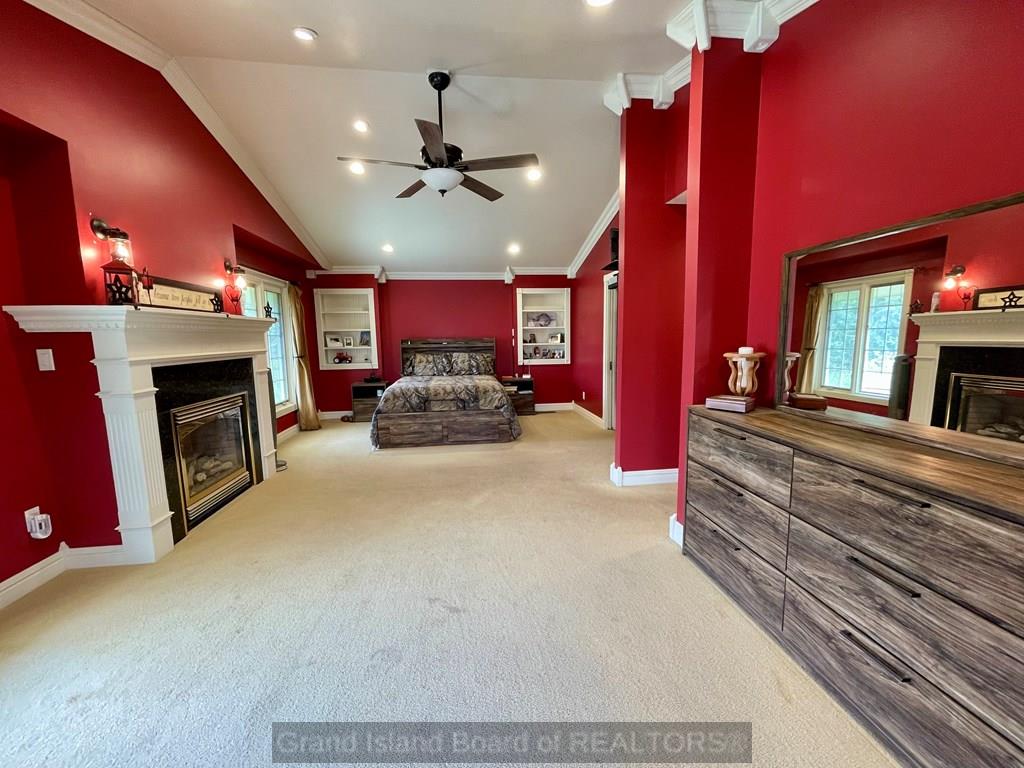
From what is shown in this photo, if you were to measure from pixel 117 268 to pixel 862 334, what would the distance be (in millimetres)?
4020

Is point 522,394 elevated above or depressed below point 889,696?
above

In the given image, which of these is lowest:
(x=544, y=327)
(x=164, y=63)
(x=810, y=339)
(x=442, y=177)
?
(x=810, y=339)

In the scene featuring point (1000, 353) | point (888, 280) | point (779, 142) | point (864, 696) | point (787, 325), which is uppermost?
point (779, 142)

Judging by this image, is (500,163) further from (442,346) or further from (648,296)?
(442,346)

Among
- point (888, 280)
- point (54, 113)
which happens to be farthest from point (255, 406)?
point (888, 280)

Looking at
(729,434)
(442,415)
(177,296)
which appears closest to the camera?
(729,434)

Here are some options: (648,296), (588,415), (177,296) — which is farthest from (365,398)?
(648,296)

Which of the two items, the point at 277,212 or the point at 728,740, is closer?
the point at 728,740

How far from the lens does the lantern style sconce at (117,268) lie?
2338mm

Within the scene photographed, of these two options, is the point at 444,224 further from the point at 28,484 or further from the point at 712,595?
the point at 712,595

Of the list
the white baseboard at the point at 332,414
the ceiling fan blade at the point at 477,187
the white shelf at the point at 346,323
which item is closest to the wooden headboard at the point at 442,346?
the white shelf at the point at 346,323

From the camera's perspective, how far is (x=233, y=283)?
12.2 feet

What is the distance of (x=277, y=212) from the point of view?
4.67m

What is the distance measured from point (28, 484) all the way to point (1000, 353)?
4.56 m
